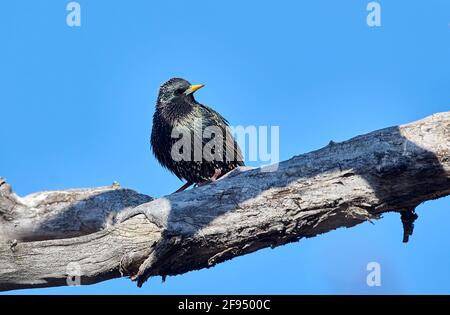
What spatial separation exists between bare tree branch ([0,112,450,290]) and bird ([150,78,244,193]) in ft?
8.43

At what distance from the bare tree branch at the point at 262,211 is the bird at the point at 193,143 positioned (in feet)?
8.43

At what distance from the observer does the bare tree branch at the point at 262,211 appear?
229 inches

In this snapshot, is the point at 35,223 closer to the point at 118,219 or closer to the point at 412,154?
the point at 118,219

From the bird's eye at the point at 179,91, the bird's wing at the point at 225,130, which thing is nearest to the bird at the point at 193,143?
the bird's wing at the point at 225,130

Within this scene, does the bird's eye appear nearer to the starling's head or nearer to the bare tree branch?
the starling's head

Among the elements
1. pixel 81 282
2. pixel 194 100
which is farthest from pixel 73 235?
pixel 194 100

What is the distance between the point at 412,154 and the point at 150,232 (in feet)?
6.70

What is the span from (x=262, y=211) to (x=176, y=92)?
370 centimetres

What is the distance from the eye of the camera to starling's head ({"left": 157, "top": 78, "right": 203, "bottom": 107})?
930 cm

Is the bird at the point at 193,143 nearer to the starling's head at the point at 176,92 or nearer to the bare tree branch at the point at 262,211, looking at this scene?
the starling's head at the point at 176,92

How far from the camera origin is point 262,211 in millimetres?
5977

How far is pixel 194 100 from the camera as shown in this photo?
9.35 m

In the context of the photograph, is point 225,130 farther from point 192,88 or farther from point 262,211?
point 262,211
